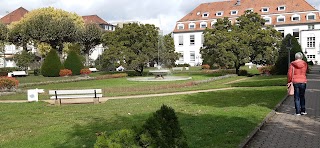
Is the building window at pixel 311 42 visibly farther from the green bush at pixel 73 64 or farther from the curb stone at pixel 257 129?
the curb stone at pixel 257 129

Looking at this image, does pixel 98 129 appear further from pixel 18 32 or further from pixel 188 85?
pixel 18 32

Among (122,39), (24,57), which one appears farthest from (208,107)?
(24,57)

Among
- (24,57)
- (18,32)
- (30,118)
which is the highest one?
(18,32)

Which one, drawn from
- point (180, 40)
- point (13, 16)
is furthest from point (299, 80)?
point (13, 16)

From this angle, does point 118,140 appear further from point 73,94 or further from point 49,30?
point 49,30

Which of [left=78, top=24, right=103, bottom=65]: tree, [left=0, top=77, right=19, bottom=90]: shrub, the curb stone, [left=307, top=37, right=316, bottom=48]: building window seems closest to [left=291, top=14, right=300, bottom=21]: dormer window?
[left=307, top=37, right=316, bottom=48]: building window

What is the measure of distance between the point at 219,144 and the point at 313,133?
2.34 m

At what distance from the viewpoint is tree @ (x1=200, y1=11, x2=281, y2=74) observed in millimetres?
31234

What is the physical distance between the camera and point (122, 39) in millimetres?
38500

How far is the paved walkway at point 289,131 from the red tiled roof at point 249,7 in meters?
57.5

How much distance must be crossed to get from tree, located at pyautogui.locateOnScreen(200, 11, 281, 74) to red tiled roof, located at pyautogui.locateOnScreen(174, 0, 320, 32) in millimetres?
33398

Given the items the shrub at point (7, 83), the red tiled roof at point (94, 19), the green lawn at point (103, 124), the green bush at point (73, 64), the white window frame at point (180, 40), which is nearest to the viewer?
the green lawn at point (103, 124)

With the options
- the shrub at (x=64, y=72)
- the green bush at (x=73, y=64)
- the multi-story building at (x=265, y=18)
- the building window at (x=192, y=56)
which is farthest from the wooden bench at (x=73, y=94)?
the building window at (x=192, y=56)

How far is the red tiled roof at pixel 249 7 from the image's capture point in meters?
62.6
